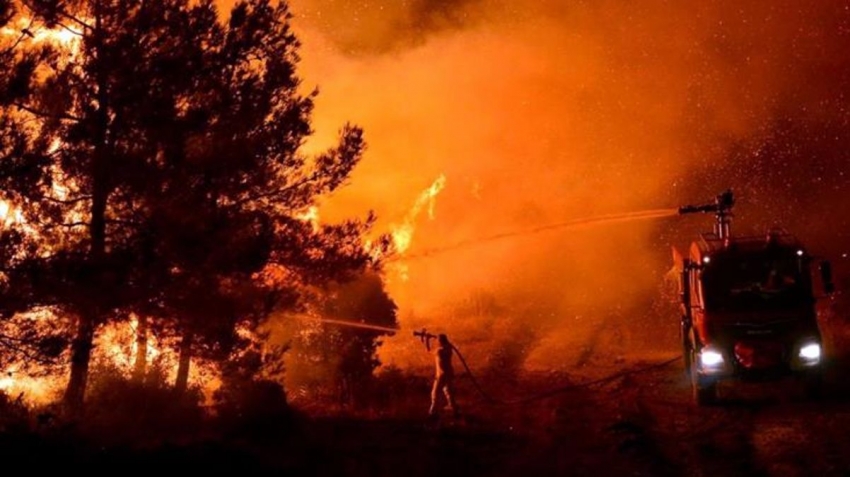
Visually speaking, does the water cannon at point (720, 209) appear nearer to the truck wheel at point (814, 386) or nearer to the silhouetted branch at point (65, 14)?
the truck wheel at point (814, 386)

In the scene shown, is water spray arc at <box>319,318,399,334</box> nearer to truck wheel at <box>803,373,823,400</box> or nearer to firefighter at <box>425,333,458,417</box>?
firefighter at <box>425,333,458,417</box>

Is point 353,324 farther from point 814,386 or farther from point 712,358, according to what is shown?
point 814,386

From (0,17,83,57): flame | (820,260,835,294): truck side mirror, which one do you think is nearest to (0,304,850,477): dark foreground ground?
(820,260,835,294): truck side mirror

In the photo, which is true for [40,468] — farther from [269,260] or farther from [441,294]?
[441,294]

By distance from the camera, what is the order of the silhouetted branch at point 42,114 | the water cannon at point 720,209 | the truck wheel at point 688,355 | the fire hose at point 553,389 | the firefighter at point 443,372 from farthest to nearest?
the fire hose at point 553,389 → the truck wheel at point 688,355 → the firefighter at point 443,372 → the water cannon at point 720,209 → the silhouetted branch at point 42,114

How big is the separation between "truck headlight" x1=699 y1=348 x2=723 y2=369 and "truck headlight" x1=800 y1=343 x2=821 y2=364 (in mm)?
1168

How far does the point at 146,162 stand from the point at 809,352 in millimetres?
9795

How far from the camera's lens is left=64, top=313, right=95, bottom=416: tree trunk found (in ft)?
29.7

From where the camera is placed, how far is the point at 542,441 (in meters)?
11.4

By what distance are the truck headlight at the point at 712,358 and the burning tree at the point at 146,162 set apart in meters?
6.39

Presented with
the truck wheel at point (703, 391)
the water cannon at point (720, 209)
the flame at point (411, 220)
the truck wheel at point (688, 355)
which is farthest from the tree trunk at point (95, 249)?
the flame at point (411, 220)

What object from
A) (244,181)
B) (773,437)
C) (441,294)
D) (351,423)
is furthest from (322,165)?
(441,294)

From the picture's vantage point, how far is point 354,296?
16.4 meters

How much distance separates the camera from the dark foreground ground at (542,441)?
8.46 metres
